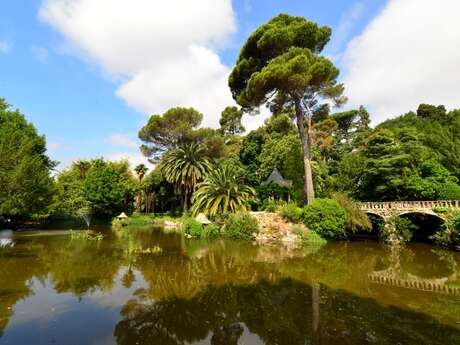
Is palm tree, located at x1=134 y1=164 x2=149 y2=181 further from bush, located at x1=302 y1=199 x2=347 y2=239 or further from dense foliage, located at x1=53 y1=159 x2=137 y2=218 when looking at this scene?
bush, located at x1=302 y1=199 x2=347 y2=239

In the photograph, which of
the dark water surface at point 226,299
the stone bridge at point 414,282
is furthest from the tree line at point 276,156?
the stone bridge at point 414,282

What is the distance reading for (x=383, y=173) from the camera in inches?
910

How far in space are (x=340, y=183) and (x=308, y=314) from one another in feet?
78.6

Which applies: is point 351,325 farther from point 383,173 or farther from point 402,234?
point 383,173

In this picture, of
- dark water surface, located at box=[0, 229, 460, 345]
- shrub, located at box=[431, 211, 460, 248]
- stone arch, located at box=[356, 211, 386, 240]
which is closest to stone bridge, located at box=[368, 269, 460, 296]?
dark water surface, located at box=[0, 229, 460, 345]

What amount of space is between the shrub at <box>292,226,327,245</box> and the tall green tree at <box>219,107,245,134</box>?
38.1 metres

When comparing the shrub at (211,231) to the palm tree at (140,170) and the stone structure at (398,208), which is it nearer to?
the stone structure at (398,208)

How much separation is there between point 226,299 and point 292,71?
678 inches

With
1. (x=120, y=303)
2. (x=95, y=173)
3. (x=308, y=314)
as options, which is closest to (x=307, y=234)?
(x=308, y=314)

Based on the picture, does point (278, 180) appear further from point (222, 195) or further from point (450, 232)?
point (450, 232)

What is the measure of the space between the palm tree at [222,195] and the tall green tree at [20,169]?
44.6ft

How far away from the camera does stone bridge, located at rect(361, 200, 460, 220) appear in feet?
59.8

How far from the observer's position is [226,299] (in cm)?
840

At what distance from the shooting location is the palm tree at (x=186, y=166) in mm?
34750
